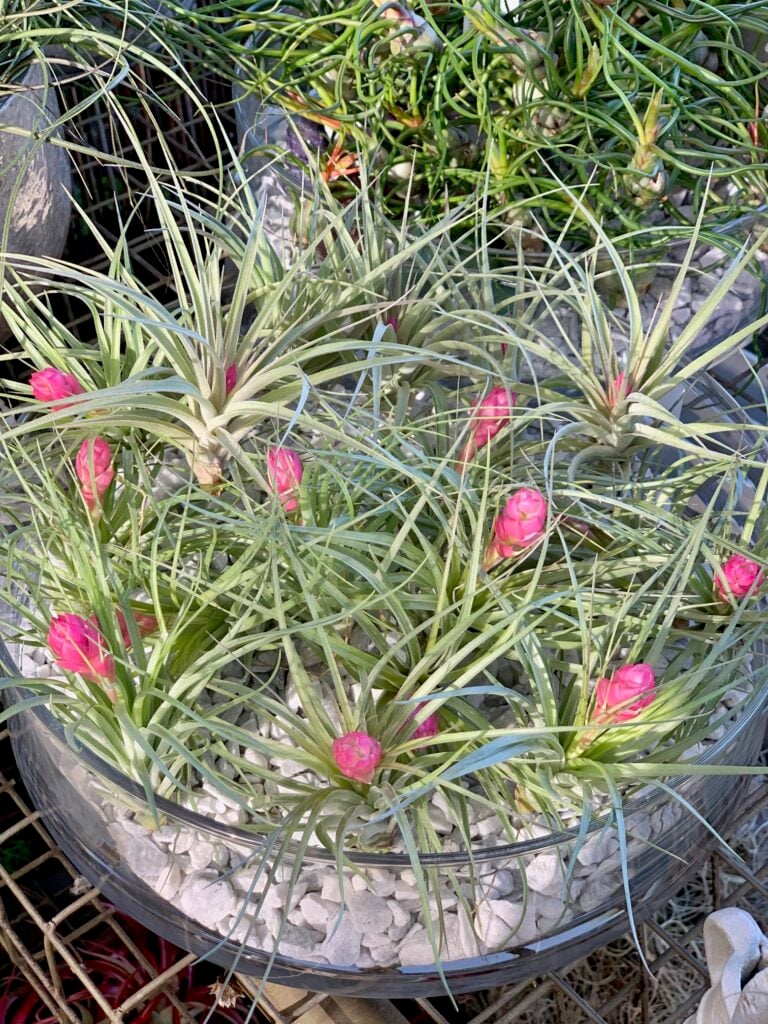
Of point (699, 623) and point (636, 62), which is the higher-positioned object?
point (636, 62)

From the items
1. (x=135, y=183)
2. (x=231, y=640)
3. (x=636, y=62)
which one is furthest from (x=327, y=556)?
(x=135, y=183)

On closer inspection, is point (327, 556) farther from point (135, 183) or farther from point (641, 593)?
point (135, 183)

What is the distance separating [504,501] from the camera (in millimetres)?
326

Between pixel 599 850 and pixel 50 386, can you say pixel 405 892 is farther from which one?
pixel 50 386

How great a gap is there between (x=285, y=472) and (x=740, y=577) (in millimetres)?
133

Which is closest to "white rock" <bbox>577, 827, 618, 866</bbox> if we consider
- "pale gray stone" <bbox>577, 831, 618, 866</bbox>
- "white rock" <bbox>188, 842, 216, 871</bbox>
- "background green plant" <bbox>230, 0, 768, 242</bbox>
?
"pale gray stone" <bbox>577, 831, 618, 866</bbox>

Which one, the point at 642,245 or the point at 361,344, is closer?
the point at 361,344

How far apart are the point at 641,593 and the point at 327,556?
9cm

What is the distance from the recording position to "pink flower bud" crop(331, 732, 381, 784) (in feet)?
0.89

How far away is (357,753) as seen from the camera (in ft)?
0.89

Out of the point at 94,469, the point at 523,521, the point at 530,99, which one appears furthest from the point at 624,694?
the point at 530,99

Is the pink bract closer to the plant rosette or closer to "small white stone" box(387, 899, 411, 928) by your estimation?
the plant rosette

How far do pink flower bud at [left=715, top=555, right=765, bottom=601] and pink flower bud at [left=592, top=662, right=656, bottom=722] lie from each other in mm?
48

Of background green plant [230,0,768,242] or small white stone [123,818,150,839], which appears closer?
small white stone [123,818,150,839]
